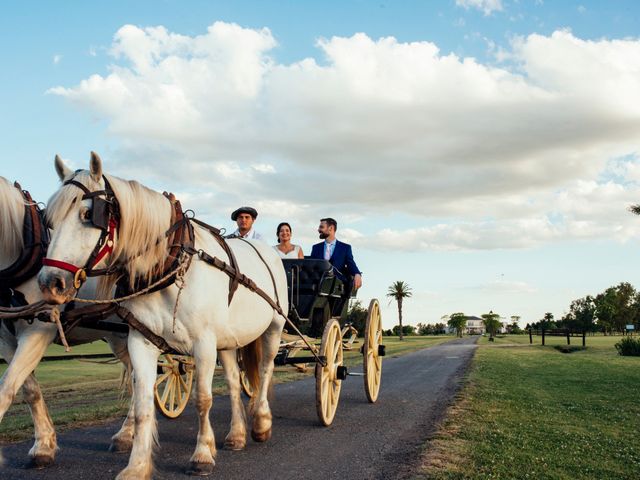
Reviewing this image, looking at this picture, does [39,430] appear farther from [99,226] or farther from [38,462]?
[99,226]

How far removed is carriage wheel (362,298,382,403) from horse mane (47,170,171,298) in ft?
16.4

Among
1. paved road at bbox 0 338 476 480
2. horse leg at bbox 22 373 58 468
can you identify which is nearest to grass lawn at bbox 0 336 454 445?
paved road at bbox 0 338 476 480

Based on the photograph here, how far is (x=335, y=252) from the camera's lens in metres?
9.80

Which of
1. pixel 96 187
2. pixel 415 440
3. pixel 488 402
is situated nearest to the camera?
pixel 96 187

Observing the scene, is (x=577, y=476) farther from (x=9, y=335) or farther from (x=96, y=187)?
(x=9, y=335)

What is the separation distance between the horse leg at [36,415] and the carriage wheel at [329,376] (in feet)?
10.2

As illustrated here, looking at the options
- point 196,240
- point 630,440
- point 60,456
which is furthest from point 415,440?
point 60,456

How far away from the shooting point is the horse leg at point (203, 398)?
5.23m

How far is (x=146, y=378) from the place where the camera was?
16.2 ft

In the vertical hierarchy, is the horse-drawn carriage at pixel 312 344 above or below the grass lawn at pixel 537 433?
above

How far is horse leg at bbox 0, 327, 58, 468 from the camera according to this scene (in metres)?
5.41

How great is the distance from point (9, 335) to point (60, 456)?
1.40 metres

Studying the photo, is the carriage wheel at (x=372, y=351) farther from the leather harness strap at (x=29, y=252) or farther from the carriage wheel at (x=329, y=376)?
the leather harness strap at (x=29, y=252)

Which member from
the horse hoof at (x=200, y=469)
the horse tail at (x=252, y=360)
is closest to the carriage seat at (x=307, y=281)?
the horse tail at (x=252, y=360)
